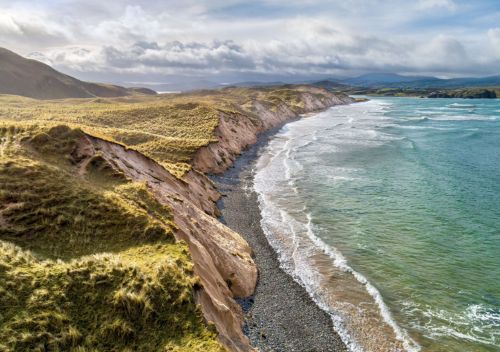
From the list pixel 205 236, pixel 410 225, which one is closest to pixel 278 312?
pixel 205 236

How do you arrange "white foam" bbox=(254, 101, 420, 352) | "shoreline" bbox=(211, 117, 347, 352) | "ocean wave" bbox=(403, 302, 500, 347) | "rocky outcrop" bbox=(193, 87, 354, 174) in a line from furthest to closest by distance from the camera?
"rocky outcrop" bbox=(193, 87, 354, 174) → "white foam" bbox=(254, 101, 420, 352) → "ocean wave" bbox=(403, 302, 500, 347) → "shoreline" bbox=(211, 117, 347, 352)

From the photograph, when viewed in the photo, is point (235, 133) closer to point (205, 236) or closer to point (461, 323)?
point (205, 236)

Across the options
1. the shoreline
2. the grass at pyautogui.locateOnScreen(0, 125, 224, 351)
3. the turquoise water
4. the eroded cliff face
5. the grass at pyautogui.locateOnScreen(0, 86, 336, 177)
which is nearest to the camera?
the grass at pyautogui.locateOnScreen(0, 125, 224, 351)

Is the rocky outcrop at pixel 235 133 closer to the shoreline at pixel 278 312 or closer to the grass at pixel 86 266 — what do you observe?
the shoreline at pixel 278 312

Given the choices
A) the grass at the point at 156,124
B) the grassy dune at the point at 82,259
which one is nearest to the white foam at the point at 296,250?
the grassy dune at the point at 82,259

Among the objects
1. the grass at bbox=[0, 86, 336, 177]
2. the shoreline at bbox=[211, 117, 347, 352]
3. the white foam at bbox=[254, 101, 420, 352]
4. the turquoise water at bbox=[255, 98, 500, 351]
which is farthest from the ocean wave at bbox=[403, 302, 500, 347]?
the grass at bbox=[0, 86, 336, 177]

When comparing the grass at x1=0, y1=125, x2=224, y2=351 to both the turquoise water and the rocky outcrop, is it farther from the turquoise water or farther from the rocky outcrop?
the rocky outcrop
